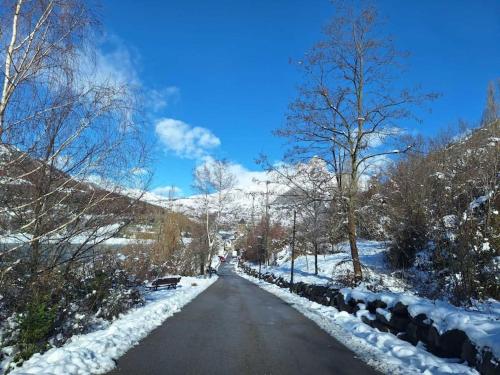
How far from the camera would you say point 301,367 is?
6645mm

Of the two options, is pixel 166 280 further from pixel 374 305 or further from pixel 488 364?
pixel 488 364

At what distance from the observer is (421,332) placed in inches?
317

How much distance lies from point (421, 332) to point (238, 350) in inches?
136

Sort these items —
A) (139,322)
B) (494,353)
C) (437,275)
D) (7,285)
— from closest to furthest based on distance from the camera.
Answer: (494,353), (7,285), (139,322), (437,275)

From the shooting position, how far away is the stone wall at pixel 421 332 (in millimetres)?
5955

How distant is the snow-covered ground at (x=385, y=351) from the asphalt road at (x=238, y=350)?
283 mm

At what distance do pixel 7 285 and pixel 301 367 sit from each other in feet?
17.7

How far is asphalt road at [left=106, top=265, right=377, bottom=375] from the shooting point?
6453 mm

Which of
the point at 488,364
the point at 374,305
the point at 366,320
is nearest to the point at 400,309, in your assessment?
the point at 374,305

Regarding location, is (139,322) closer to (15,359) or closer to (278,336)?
(278,336)

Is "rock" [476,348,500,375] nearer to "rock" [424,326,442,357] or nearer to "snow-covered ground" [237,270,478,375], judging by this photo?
"snow-covered ground" [237,270,478,375]

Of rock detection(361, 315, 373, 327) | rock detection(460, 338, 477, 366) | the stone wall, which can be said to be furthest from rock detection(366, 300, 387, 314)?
rock detection(460, 338, 477, 366)

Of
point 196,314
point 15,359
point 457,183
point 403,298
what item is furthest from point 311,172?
point 15,359

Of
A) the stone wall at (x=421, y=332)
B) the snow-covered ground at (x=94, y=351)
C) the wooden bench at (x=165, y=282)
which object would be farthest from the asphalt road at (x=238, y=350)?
the wooden bench at (x=165, y=282)
